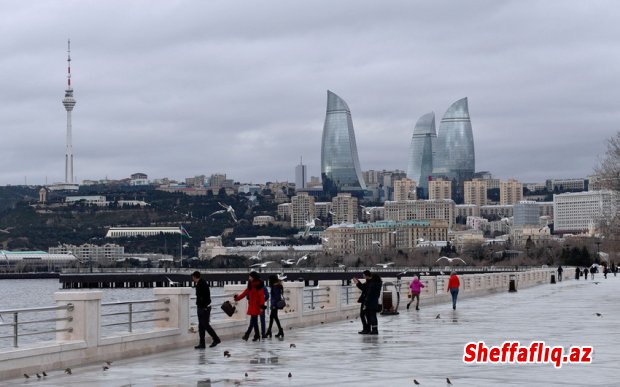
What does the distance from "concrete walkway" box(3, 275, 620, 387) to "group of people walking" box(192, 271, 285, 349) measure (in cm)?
46

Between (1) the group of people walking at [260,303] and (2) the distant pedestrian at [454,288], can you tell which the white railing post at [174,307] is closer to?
(1) the group of people walking at [260,303]

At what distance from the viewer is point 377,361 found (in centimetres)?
2533

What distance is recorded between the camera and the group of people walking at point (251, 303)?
95.6 ft

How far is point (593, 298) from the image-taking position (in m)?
59.6

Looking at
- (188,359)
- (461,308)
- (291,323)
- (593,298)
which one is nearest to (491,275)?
(593,298)

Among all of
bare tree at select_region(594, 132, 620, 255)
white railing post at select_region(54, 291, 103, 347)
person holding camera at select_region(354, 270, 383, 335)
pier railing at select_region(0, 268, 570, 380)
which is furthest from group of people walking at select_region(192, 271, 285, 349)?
bare tree at select_region(594, 132, 620, 255)

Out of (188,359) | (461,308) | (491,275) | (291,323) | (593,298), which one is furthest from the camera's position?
(491,275)

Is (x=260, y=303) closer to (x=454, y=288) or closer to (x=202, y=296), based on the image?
(x=202, y=296)

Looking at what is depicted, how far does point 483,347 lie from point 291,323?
10.7 metres

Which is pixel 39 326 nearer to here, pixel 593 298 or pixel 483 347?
pixel 593 298

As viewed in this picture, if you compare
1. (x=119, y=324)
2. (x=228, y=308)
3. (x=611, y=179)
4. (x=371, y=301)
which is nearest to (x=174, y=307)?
(x=228, y=308)

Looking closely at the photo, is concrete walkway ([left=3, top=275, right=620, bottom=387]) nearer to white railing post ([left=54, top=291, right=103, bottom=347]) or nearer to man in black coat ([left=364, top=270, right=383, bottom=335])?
man in black coat ([left=364, top=270, right=383, bottom=335])

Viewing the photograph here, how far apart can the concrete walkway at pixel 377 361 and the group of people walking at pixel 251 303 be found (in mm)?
458

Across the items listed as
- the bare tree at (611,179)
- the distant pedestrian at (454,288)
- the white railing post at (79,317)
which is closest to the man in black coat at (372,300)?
the white railing post at (79,317)
